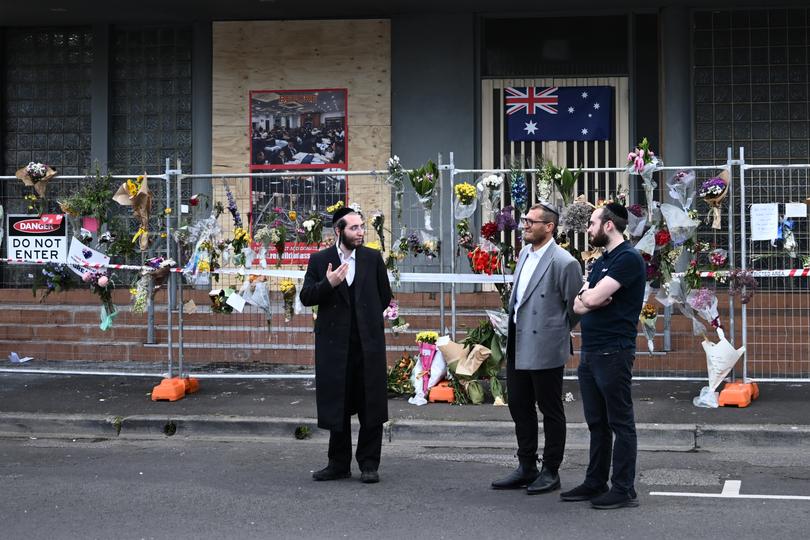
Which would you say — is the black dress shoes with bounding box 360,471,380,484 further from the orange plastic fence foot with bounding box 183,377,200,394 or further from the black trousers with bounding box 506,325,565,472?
the orange plastic fence foot with bounding box 183,377,200,394

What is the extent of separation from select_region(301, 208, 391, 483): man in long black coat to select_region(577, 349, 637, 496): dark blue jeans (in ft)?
4.99

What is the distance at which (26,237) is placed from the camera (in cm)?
1141

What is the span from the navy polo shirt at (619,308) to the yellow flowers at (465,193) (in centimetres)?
365

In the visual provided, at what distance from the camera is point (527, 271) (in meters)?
7.39

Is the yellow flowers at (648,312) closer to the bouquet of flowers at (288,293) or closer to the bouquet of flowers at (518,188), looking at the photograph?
the bouquet of flowers at (518,188)

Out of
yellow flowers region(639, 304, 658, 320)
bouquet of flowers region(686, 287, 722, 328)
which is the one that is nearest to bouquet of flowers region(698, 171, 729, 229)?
bouquet of flowers region(686, 287, 722, 328)

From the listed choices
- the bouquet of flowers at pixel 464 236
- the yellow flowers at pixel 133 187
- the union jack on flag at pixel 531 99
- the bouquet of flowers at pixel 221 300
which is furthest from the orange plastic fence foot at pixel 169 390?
the union jack on flag at pixel 531 99

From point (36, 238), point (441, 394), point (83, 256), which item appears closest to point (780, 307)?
point (441, 394)

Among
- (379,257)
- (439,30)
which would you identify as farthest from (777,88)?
(379,257)

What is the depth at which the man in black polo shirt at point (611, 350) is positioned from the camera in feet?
22.2

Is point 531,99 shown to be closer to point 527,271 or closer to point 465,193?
point 465,193

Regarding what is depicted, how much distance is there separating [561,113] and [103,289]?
6.16 m

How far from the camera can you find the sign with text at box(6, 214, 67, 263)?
447 inches

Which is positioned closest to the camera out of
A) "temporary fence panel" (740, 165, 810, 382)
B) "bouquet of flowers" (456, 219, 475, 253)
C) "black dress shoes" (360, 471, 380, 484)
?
"black dress shoes" (360, 471, 380, 484)
